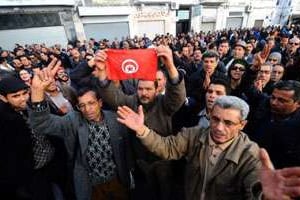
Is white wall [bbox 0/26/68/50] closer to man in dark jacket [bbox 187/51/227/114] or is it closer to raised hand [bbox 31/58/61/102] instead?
man in dark jacket [bbox 187/51/227/114]

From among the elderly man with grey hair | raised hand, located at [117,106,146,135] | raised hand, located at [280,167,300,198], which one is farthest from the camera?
raised hand, located at [117,106,146,135]

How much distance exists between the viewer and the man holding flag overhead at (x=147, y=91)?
89.5 inches

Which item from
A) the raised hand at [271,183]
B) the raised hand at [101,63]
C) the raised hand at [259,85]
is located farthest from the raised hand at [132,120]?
the raised hand at [259,85]

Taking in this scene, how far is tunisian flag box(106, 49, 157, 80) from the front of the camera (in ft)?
7.89

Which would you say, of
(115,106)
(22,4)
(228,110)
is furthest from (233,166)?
(22,4)

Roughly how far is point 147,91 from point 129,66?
0.30 meters

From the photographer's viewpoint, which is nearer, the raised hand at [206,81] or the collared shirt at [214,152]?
the collared shirt at [214,152]

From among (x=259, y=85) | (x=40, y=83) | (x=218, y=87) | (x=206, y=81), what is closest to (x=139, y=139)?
(x=40, y=83)

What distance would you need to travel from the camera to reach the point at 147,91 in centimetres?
253

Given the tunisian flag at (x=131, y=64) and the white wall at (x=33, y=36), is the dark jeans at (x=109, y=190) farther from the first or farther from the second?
the white wall at (x=33, y=36)

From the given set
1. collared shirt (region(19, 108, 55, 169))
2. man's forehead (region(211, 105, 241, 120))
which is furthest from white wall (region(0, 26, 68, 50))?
man's forehead (region(211, 105, 241, 120))

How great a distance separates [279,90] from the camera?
8.32 feet

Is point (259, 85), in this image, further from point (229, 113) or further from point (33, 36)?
point (33, 36)

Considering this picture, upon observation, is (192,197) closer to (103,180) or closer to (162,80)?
(103,180)
